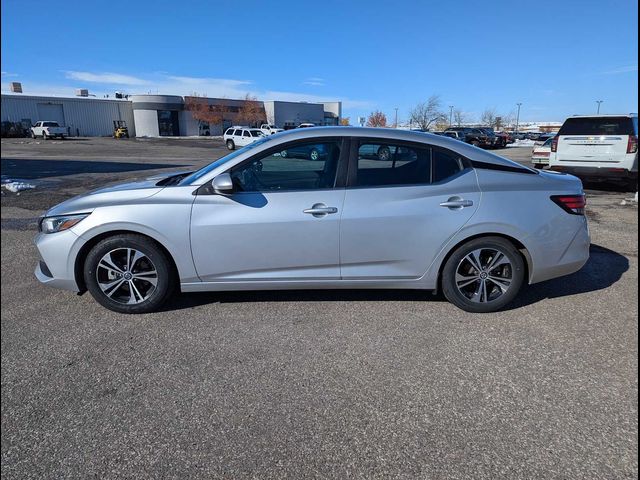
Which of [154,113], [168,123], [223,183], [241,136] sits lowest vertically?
[223,183]

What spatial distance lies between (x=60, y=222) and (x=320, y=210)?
214cm

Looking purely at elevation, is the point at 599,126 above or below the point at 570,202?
above

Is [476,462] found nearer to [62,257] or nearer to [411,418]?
[411,418]

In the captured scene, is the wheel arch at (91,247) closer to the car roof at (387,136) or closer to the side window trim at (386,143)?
the car roof at (387,136)

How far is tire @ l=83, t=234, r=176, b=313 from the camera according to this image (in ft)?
11.6

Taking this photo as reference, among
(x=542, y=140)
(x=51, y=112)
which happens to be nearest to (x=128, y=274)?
(x=542, y=140)

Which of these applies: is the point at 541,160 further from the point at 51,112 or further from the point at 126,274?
the point at 51,112

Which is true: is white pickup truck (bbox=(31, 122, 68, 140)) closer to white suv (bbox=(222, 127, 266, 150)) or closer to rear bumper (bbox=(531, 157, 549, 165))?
white suv (bbox=(222, 127, 266, 150))

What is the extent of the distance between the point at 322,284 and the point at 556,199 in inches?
85.2

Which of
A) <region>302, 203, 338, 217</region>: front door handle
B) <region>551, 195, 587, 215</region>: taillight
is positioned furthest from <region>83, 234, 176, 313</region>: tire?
<region>551, 195, 587, 215</region>: taillight

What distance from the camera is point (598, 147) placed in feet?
33.8

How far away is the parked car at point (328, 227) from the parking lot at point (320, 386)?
31 centimetres

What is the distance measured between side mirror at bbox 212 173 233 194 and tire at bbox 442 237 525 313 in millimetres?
1943

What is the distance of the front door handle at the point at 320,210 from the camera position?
11.4 feet
